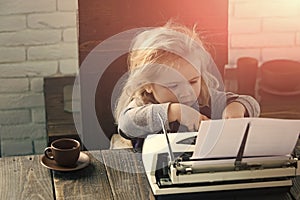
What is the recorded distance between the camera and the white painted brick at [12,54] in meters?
2.66

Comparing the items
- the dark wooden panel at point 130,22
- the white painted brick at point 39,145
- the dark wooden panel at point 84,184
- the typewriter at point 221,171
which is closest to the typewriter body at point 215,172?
the typewriter at point 221,171

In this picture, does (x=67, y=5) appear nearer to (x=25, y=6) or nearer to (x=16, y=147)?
(x=25, y=6)

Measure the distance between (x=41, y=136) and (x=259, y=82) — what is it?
3.13 ft

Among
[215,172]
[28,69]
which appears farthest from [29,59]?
[215,172]

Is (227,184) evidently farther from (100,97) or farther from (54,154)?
(100,97)

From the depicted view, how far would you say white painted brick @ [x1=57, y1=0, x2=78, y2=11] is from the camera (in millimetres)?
2637

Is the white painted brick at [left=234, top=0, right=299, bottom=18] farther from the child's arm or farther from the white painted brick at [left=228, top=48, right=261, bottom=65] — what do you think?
the child's arm

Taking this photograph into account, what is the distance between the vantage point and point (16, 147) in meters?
2.83

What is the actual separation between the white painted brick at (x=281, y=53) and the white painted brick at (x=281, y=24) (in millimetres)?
92

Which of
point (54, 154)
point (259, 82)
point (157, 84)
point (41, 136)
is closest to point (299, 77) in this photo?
point (259, 82)

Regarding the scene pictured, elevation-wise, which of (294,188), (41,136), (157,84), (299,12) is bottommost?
(41,136)

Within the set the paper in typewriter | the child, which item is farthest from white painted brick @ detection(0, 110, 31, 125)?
the paper in typewriter

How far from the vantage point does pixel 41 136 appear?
2.82 meters

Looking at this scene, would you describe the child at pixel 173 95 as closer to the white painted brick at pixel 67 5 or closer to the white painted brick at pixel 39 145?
the white painted brick at pixel 67 5
